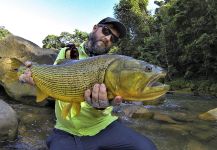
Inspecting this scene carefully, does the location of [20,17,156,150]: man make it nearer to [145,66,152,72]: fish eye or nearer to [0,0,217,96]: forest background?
[145,66,152,72]: fish eye

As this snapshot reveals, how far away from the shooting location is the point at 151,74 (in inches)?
104

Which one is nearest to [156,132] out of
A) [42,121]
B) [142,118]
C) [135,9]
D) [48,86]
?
[142,118]

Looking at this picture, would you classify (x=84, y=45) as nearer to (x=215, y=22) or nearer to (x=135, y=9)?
(x=215, y=22)

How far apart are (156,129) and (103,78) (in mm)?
7231

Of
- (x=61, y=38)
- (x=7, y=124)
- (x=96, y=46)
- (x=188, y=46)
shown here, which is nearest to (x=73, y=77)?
(x=96, y=46)

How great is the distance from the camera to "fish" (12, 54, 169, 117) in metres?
2.64

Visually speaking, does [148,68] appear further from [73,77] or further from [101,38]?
[101,38]

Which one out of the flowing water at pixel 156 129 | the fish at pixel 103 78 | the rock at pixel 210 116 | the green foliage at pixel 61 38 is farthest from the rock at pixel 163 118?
the green foliage at pixel 61 38

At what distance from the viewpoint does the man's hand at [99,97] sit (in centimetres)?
279

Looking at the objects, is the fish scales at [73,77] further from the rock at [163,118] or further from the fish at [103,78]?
the rock at [163,118]

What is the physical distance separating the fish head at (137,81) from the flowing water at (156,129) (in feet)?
15.7

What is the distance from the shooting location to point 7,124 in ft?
23.4

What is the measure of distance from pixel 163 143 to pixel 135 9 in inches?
1568

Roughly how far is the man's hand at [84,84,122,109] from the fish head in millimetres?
62
